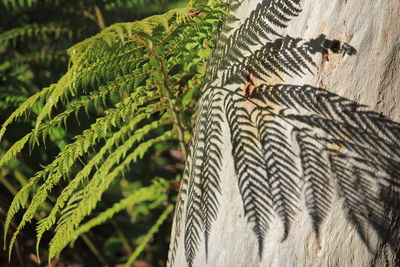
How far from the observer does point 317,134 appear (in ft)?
3.10

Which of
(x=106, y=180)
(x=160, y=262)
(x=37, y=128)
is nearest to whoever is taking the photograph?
(x=37, y=128)

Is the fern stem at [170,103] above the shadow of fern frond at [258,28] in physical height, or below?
below

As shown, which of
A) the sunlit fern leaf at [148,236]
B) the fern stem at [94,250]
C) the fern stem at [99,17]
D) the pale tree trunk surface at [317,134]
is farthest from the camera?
the fern stem at [94,250]

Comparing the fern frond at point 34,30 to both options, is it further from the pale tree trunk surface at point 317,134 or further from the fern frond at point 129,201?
the pale tree trunk surface at point 317,134

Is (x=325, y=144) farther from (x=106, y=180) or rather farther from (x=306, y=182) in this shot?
(x=106, y=180)

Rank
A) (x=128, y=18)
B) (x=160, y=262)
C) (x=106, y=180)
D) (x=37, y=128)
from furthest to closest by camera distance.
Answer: (x=160, y=262) < (x=128, y=18) < (x=106, y=180) < (x=37, y=128)

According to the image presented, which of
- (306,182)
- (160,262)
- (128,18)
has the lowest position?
(160,262)

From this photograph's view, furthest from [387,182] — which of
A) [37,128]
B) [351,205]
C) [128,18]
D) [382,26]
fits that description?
[128,18]

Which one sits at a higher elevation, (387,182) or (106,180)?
(387,182)

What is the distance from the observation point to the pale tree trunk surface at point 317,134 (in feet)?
3.05

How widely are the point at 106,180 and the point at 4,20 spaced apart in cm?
122

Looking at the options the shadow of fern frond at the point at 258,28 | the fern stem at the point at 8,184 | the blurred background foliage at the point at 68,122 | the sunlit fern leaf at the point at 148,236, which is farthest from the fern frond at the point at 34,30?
the shadow of fern frond at the point at 258,28

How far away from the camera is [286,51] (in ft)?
3.16

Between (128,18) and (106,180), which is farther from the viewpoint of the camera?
(128,18)
